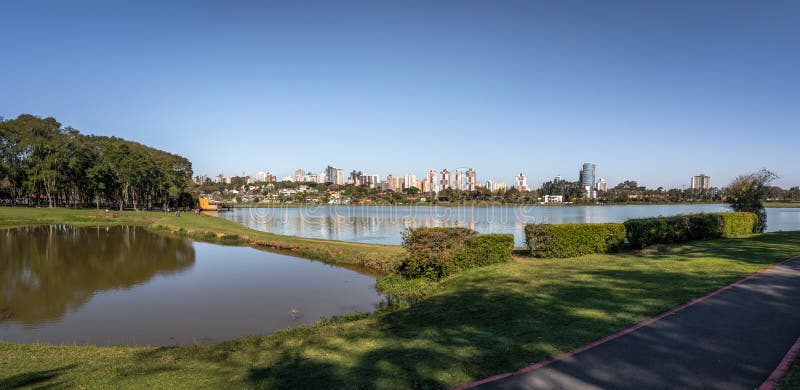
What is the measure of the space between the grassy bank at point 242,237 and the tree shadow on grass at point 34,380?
13.8 m

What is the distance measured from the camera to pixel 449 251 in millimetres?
15414

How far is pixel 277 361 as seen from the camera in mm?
6980

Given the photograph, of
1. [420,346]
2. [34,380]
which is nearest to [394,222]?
[420,346]

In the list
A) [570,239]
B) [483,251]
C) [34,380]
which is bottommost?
[34,380]

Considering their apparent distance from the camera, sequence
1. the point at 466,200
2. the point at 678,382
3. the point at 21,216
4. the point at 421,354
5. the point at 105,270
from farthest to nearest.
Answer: the point at 466,200 → the point at 21,216 → the point at 105,270 → the point at 421,354 → the point at 678,382

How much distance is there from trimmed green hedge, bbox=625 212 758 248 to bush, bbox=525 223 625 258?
1.67 m

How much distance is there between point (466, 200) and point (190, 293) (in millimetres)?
152069

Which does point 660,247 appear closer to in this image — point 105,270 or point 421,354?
point 421,354

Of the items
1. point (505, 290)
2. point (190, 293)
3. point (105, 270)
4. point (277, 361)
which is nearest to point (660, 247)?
point (505, 290)

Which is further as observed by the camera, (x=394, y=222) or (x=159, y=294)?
(x=394, y=222)

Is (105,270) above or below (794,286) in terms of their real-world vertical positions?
below

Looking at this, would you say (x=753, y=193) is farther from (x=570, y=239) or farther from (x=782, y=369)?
(x=782, y=369)

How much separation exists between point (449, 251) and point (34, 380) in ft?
38.4

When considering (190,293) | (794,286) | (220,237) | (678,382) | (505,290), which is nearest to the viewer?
(678,382)
